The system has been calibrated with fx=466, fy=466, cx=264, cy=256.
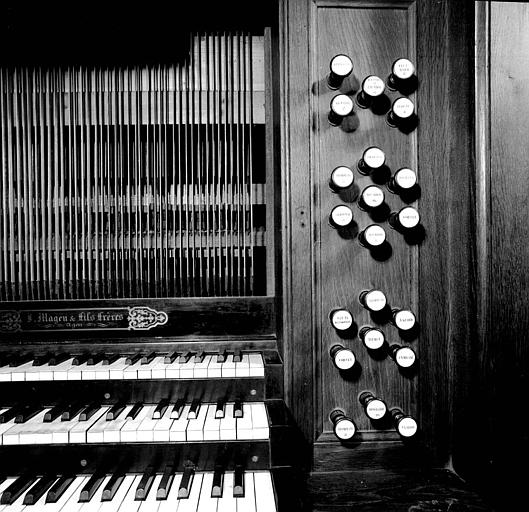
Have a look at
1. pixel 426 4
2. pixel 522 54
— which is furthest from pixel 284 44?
pixel 522 54

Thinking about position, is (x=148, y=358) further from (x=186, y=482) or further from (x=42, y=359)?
(x=186, y=482)

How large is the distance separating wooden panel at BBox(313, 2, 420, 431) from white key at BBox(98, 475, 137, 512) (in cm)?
76

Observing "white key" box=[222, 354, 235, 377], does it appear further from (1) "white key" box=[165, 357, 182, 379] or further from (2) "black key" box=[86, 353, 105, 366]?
(2) "black key" box=[86, 353, 105, 366]

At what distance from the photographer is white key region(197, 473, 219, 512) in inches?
52.3

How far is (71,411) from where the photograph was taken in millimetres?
1629

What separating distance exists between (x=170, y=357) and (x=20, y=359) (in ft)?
2.00

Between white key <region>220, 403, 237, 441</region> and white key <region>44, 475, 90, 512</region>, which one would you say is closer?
white key <region>44, 475, 90, 512</region>

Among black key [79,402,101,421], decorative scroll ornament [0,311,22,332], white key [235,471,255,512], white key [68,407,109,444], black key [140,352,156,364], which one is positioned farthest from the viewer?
decorative scroll ornament [0,311,22,332]

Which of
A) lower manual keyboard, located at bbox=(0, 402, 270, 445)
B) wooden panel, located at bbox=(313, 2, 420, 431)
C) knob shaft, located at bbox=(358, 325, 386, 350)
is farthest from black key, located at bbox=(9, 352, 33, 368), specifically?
knob shaft, located at bbox=(358, 325, 386, 350)

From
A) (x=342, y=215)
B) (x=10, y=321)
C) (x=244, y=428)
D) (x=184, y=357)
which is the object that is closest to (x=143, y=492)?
(x=244, y=428)

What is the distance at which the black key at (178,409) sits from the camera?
159 centimetres

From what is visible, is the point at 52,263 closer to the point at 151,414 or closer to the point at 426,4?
the point at 151,414

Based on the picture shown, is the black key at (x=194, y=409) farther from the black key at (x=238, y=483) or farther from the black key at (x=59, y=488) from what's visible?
the black key at (x=59, y=488)

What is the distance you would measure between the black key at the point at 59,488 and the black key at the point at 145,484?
0.77 feet
